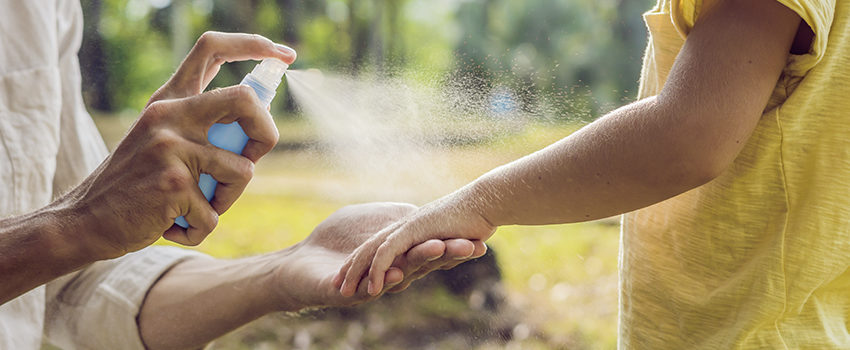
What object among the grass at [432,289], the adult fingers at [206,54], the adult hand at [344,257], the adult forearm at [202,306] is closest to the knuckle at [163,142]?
the adult fingers at [206,54]

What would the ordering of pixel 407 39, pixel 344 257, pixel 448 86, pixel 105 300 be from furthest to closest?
pixel 407 39
pixel 448 86
pixel 105 300
pixel 344 257

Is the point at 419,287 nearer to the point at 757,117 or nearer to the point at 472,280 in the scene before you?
the point at 472,280

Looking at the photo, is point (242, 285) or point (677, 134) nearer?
point (677, 134)

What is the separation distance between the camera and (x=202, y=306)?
936 mm

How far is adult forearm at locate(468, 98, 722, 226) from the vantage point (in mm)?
570

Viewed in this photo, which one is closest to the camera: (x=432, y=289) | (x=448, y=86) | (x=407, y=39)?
(x=448, y=86)

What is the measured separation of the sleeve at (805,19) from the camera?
53cm

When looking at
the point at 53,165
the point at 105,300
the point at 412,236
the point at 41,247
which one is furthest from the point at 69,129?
the point at 412,236

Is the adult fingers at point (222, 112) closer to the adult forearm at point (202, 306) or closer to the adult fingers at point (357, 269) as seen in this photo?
the adult fingers at point (357, 269)

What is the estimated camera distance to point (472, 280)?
1534 mm

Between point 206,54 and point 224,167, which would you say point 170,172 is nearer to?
point 224,167

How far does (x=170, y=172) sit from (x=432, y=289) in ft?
3.16

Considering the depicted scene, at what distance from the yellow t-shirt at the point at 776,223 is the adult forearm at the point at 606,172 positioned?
9cm

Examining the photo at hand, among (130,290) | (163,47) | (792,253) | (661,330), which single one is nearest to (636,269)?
(661,330)
